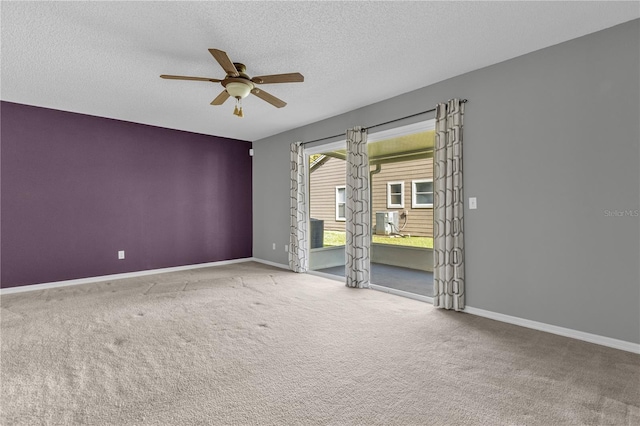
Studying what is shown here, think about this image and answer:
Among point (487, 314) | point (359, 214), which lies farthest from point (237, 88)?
point (487, 314)

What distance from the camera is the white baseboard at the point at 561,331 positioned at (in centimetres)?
245

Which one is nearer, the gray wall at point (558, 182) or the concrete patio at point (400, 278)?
the gray wall at point (558, 182)

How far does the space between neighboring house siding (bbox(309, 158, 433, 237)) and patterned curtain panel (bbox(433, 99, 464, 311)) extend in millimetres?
2057

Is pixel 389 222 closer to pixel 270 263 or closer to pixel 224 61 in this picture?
pixel 270 263

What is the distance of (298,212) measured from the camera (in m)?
5.51

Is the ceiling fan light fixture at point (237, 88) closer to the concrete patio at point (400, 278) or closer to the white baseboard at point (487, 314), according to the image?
the white baseboard at point (487, 314)

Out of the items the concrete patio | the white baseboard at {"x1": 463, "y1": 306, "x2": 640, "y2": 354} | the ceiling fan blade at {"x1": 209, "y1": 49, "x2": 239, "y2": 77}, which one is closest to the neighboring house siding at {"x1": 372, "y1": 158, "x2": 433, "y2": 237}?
the concrete patio

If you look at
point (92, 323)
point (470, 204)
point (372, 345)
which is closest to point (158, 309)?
point (92, 323)

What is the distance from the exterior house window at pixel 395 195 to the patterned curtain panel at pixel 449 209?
8.96ft

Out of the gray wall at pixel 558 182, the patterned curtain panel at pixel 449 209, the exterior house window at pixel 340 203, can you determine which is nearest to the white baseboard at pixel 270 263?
the exterior house window at pixel 340 203

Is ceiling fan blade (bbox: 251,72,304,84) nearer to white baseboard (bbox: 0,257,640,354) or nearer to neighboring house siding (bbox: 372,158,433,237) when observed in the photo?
white baseboard (bbox: 0,257,640,354)

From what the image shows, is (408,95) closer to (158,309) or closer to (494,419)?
(494,419)

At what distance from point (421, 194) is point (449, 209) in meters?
2.74

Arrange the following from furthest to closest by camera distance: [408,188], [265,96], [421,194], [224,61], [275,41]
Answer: [408,188]
[421,194]
[265,96]
[275,41]
[224,61]
